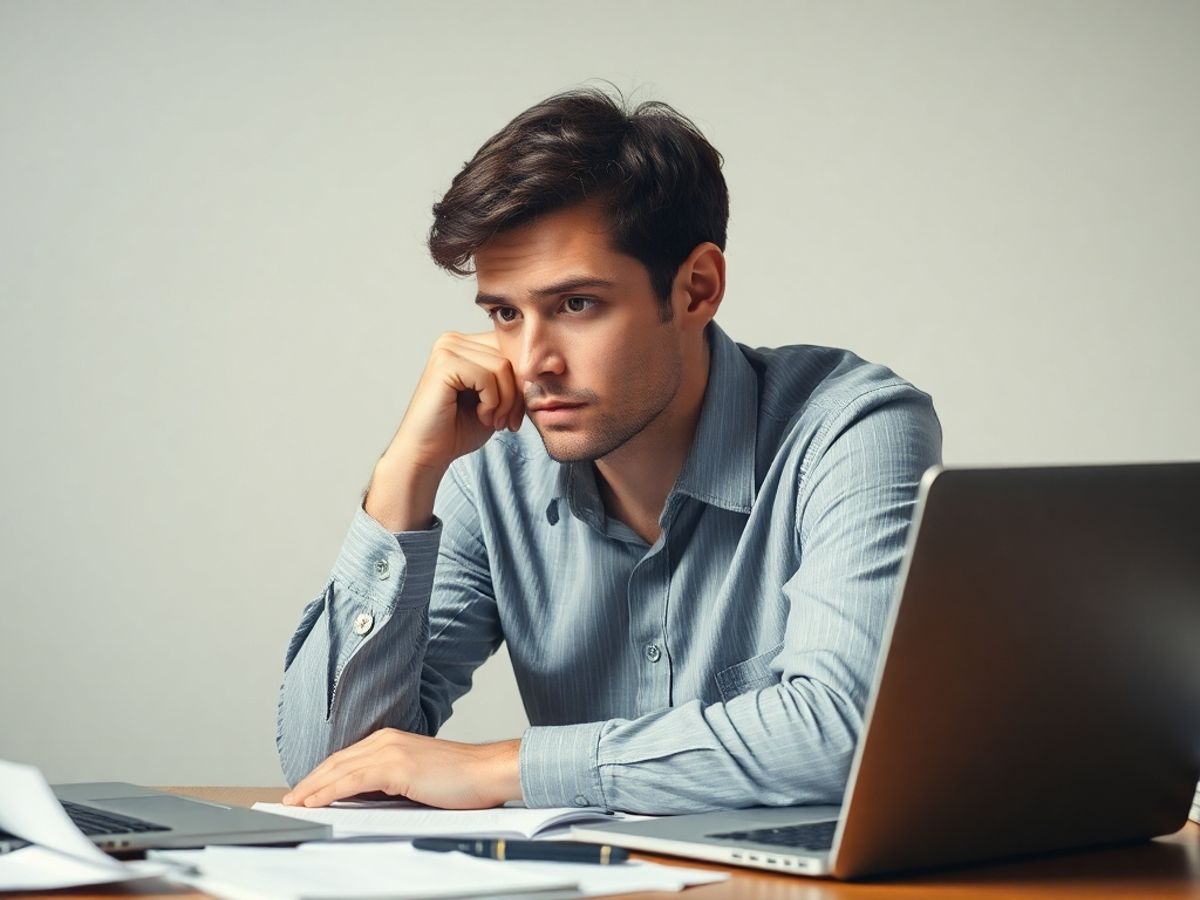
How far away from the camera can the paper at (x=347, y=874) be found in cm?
77

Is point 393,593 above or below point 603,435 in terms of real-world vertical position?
below

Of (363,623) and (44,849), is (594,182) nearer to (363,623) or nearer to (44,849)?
(363,623)

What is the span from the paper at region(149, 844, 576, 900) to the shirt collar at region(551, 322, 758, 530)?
0.76 meters

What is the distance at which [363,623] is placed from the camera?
5.14 ft

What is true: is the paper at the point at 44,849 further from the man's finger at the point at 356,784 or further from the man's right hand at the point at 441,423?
the man's right hand at the point at 441,423

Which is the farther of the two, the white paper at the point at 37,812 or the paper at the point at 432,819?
the paper at the point at 432,819

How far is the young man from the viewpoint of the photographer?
1.56m

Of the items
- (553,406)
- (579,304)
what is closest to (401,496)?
(553,406)

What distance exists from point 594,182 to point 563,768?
736mm

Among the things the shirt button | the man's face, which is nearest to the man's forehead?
the man's face

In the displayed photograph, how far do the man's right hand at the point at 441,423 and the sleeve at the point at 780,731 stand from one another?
0.43m

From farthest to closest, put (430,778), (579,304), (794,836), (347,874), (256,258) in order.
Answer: (256,258) < (579,304) < (430,778) < (794,836) < (347,874)

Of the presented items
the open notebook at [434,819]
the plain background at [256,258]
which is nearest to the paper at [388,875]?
the open notebook at [434,819]

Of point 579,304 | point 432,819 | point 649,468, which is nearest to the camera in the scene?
point 432,819
